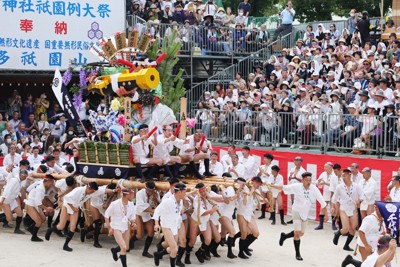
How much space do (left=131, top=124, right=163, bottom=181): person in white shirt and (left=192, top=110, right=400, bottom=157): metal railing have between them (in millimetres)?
5628

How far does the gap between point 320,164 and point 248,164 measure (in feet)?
5.93

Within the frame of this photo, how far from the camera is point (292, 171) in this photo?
64.3 ft

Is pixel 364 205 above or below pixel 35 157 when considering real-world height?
below

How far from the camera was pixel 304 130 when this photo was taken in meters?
20.9

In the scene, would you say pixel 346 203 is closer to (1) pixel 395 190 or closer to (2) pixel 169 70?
(1) pixel 395 190

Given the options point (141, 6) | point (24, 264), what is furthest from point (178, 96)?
point (24, 264)

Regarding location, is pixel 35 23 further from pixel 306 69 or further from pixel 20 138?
pixel 306 69

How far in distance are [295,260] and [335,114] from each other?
533 cm

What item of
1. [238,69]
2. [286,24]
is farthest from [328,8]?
[238,69]

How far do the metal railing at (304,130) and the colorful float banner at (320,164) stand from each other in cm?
33

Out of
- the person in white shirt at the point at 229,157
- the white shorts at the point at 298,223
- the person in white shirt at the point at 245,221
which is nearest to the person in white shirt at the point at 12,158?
the person in white shirt at the point at 229,157

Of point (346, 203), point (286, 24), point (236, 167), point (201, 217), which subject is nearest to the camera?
point (201, 217)

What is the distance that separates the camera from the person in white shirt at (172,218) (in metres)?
14.6

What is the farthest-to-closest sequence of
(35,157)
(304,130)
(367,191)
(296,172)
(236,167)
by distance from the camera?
1. (35,157)
2. (304,130)
3. (236,167)
4. (296,172)
5. (367,191)
